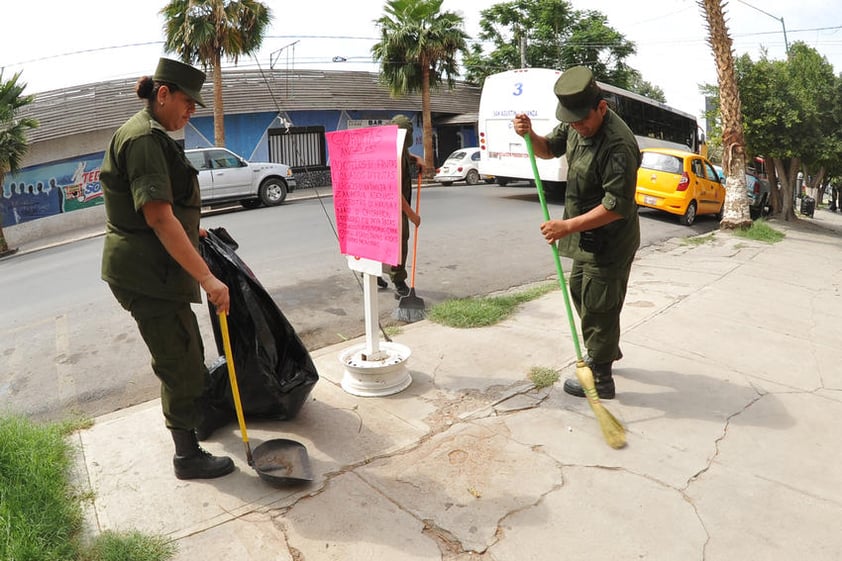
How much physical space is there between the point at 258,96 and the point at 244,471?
19297 mm

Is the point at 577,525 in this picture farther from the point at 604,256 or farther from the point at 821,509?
the point at 604,256

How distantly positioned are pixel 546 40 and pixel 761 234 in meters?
21.6

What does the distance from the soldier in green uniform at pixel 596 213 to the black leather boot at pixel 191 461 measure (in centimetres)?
Answer: 207

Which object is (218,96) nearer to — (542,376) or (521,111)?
(521,111)

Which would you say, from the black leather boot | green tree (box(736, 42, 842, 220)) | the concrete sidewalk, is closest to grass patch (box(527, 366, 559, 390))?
the concrete sidewalk

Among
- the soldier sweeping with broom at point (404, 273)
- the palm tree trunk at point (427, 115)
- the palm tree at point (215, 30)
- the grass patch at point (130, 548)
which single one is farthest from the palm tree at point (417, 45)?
the grass patch at point (130, 548)

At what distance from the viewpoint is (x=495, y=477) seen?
2896mm

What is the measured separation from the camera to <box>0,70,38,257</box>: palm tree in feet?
47.2

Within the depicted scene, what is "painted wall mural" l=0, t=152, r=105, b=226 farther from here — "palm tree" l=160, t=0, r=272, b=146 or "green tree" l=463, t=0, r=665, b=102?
"green tree" l=463, t=0, r=665, b=102

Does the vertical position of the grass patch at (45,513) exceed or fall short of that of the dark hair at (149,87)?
it falls short

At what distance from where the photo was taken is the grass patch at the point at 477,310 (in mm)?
5250

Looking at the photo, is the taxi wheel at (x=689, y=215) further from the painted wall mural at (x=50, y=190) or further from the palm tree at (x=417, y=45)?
the painted wall mural at (x=50, y=190)

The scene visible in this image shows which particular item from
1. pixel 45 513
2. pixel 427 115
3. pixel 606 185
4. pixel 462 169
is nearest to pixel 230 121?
pixel 427 115

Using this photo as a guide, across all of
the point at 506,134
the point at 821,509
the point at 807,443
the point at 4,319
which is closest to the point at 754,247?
the point at 506,134
